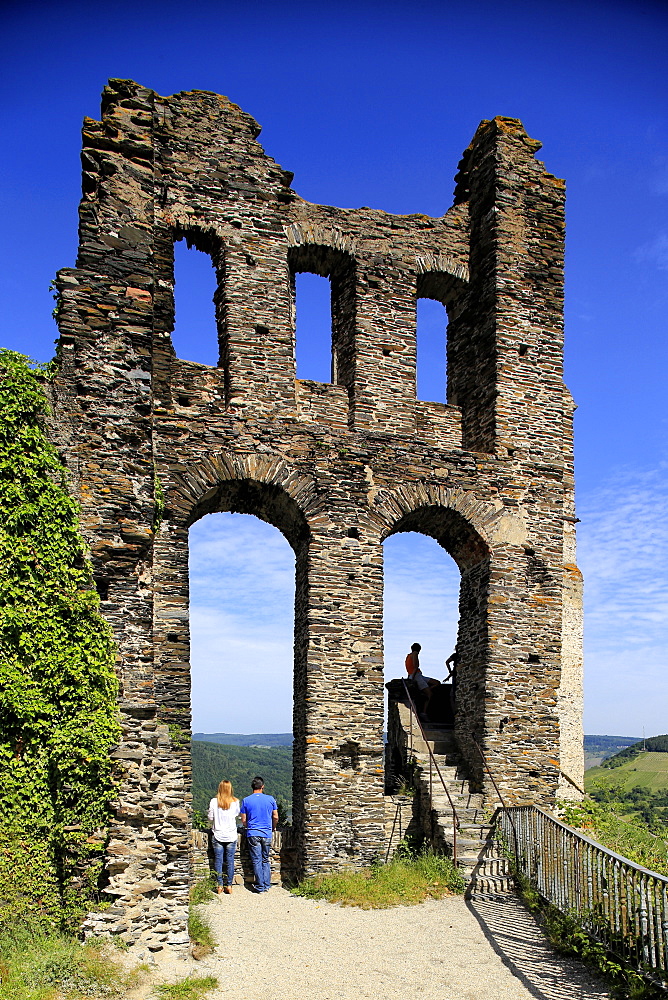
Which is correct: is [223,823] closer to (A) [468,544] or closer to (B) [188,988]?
(B) [188,988]

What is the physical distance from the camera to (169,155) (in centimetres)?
1138

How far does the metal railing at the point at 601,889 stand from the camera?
5.90m

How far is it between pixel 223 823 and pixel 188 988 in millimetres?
3610

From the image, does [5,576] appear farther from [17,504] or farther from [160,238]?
[160,238]

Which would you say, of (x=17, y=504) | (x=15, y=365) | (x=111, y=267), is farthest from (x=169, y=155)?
(x=17, y=504)

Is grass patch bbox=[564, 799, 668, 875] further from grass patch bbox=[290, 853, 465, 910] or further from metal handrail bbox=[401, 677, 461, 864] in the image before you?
grass patch bbox=[290, 853, 465, 910]

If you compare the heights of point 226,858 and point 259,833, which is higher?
point 259,833

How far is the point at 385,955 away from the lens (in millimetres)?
7477

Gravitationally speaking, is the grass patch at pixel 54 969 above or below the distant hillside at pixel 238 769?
above

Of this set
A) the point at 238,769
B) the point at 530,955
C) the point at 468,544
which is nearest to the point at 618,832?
the point at 530,955

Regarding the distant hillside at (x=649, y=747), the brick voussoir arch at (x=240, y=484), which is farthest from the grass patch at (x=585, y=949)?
the distant hillside at (x=649, y=747)

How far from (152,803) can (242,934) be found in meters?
2.28

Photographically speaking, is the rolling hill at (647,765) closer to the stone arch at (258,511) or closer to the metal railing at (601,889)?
the stone arch at (258,511)

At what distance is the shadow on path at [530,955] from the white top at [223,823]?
3028 mm
